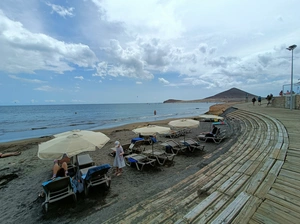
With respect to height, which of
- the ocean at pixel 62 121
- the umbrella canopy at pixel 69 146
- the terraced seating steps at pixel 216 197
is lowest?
the ocean at pixel 62 121

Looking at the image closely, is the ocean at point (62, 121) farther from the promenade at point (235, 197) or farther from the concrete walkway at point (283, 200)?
the concrete walkway at point (283, 200)

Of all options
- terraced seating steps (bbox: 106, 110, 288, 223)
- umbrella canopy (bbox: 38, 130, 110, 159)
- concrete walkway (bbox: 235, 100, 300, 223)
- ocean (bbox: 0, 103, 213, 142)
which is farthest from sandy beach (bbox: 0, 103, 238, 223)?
ocean (bbox: 0, 103, 213, 142)

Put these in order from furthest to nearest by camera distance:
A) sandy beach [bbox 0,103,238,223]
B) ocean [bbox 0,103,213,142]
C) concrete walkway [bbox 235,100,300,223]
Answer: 1. ocean [bbox 0,103,213,142]
2. sandy beach [bbox 0,103,238,223]
3. concrete walkway [bbox 235,100,300,223]

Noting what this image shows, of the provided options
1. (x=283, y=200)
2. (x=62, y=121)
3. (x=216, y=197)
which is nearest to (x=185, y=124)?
(x=216, y=197)

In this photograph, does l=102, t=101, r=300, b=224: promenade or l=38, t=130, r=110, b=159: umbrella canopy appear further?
l=38, t=130, r=110, b=159: umbrella canopy

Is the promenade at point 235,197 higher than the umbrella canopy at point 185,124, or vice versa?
the umbrella canopy at point 185,124

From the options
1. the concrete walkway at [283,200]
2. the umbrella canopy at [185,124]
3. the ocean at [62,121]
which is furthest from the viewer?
the ocean at [62,121]

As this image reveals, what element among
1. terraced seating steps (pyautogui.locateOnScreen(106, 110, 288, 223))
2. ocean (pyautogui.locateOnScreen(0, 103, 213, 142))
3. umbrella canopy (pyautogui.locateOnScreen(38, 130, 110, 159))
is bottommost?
ocean (pyautogui.locateOnScreen(0, 103, 213, 142))

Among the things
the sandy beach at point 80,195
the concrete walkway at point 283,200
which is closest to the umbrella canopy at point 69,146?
the sandy beach at point 80,195

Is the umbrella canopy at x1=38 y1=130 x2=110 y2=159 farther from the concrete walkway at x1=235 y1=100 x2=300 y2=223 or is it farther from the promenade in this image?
the concrete walkway at x1=235 y1=100 x2=300 y2=223

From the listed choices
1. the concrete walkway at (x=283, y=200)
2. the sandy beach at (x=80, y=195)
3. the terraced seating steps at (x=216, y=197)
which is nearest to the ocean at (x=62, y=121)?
the sandy beach at (x=80, y=195)

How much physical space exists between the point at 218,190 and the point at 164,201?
1.30 meters

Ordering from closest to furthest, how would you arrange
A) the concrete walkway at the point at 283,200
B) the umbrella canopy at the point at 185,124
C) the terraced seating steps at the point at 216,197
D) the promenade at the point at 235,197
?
the concrete walkway at the point at 283,200
the promenade at the point at 235,197
the terraced seating steps at the point at 216,197
the umbrella canopy at the point at 185,124

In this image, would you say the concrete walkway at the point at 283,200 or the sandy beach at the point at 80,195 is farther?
the sandy beach at the point at 80,195
